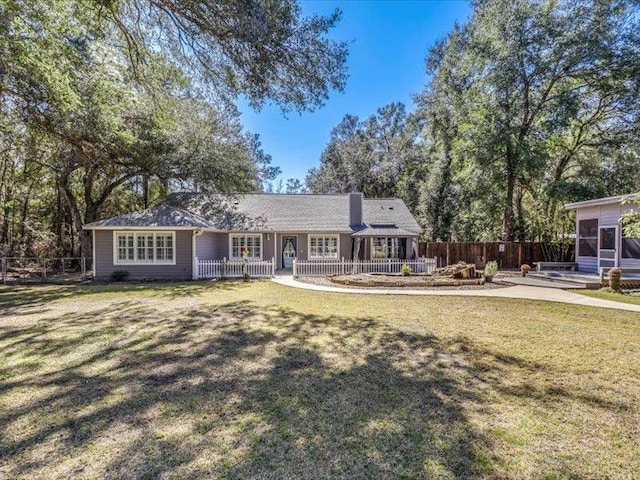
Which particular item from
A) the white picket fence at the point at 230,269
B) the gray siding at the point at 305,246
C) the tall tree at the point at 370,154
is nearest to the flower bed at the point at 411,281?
the white picket fence at the point at 230,269

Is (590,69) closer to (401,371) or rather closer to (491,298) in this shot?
(491,298)

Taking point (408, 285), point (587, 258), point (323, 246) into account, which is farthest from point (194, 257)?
point (587, 258)

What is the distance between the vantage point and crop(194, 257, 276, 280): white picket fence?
16.7 meters

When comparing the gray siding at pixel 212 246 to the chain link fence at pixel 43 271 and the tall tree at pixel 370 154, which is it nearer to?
the chain link fence at pixel 43 271

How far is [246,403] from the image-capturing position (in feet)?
13.1

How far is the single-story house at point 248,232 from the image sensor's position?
53.9 ft

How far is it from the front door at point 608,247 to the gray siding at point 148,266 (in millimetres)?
18665

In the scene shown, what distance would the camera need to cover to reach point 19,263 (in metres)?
20.6

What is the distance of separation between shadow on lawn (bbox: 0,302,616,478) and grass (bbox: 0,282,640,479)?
0.8 inches

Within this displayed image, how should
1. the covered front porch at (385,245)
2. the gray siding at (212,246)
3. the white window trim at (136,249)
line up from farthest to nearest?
the covered front porch at (385,245)
the gray siding at (212,246)
the white window trim at (136,249)

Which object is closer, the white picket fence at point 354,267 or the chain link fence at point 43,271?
the chain link fence at point 43,271

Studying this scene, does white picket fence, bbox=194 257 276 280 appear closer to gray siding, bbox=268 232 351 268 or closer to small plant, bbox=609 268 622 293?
gray siding, bbox=268 232 351 268

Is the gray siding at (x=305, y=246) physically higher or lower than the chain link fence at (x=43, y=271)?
higher

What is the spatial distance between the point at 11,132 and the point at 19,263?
33.8ft
